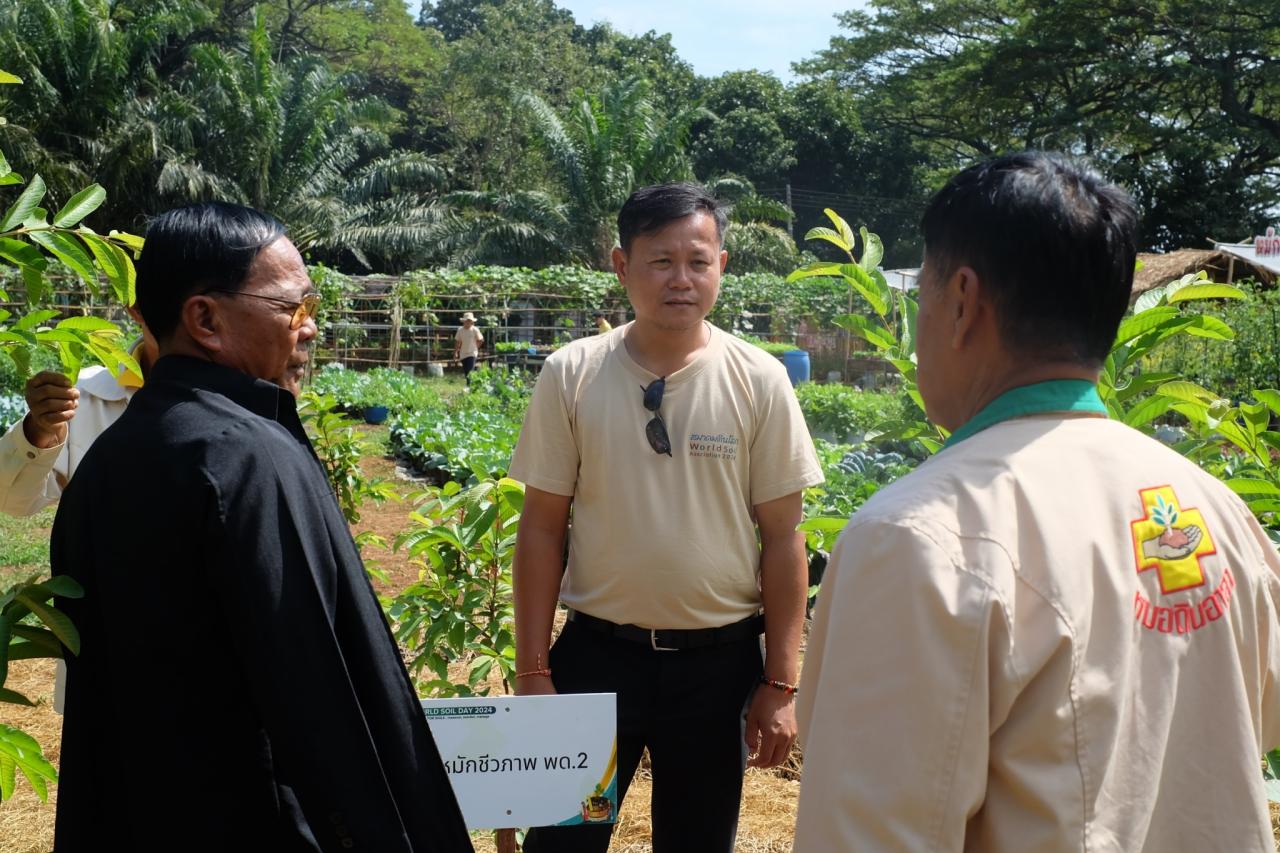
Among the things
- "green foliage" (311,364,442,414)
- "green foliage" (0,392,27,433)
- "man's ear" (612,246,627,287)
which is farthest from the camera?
"green foliage" (311,364,442,414)

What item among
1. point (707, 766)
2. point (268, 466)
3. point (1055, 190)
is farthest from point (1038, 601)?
point (707, 766)

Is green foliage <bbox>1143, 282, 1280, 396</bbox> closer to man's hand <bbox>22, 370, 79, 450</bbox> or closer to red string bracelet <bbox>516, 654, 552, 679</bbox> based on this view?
red string bracelet <bbox>516, 654, 552, 679</bbox>

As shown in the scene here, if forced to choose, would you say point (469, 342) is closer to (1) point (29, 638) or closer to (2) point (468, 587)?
(2) point (468, 587)

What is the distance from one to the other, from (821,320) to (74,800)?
21177 mm

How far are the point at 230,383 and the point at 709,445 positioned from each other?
1.19 meters

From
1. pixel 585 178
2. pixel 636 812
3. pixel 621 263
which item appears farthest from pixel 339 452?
pixel 585 178

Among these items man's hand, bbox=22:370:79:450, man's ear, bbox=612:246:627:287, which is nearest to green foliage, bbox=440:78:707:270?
man's ear, bbox=612:246:627:287

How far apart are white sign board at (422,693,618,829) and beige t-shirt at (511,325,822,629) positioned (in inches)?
13.9

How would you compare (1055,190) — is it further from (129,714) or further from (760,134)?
(760,134)

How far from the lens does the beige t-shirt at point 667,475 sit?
2514 mm

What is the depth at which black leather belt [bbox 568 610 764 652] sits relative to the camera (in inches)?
99.3

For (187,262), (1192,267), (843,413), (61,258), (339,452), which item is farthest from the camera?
(1192,267)

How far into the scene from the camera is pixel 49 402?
2266 mm

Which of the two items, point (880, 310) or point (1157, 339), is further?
point (880, 310)
